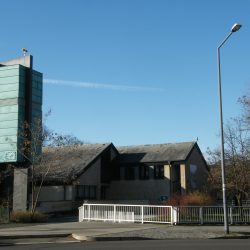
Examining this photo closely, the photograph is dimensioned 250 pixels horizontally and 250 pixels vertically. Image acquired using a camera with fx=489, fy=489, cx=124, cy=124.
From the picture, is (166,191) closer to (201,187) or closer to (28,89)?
(201,187)

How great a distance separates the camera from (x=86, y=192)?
46.7m

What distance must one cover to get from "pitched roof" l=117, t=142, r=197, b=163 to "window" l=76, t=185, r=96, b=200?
227 inches

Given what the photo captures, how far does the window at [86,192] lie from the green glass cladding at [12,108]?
24.2ft

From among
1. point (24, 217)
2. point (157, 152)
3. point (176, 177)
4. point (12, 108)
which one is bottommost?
point (24, 217)

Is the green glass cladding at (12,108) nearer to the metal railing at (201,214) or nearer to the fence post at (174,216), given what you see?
the fence post at (174,216)

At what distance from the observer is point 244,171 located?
35750 millimetres

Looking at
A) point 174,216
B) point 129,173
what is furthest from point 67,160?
point 174,216

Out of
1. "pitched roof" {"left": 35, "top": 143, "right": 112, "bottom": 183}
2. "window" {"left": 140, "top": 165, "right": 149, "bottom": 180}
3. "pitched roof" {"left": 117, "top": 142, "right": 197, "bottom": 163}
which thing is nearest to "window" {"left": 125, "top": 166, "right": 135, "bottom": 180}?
"pitched roof" {"left": 117, "top": 142, "right": 197, "bottom": 163}

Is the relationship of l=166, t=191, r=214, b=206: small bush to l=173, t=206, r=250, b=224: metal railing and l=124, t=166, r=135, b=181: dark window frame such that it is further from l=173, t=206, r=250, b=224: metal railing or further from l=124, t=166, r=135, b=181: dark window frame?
l=124, t=166, r=135, b=181: dark window frame

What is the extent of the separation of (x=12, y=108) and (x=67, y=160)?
8166 millimetres

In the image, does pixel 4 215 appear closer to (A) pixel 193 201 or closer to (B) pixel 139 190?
(A) pixel 193 201

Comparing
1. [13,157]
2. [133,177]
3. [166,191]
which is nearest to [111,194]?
[133,177]

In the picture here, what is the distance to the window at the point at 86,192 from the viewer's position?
45.4 meters

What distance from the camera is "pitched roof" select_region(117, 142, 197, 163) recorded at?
50.1 m
